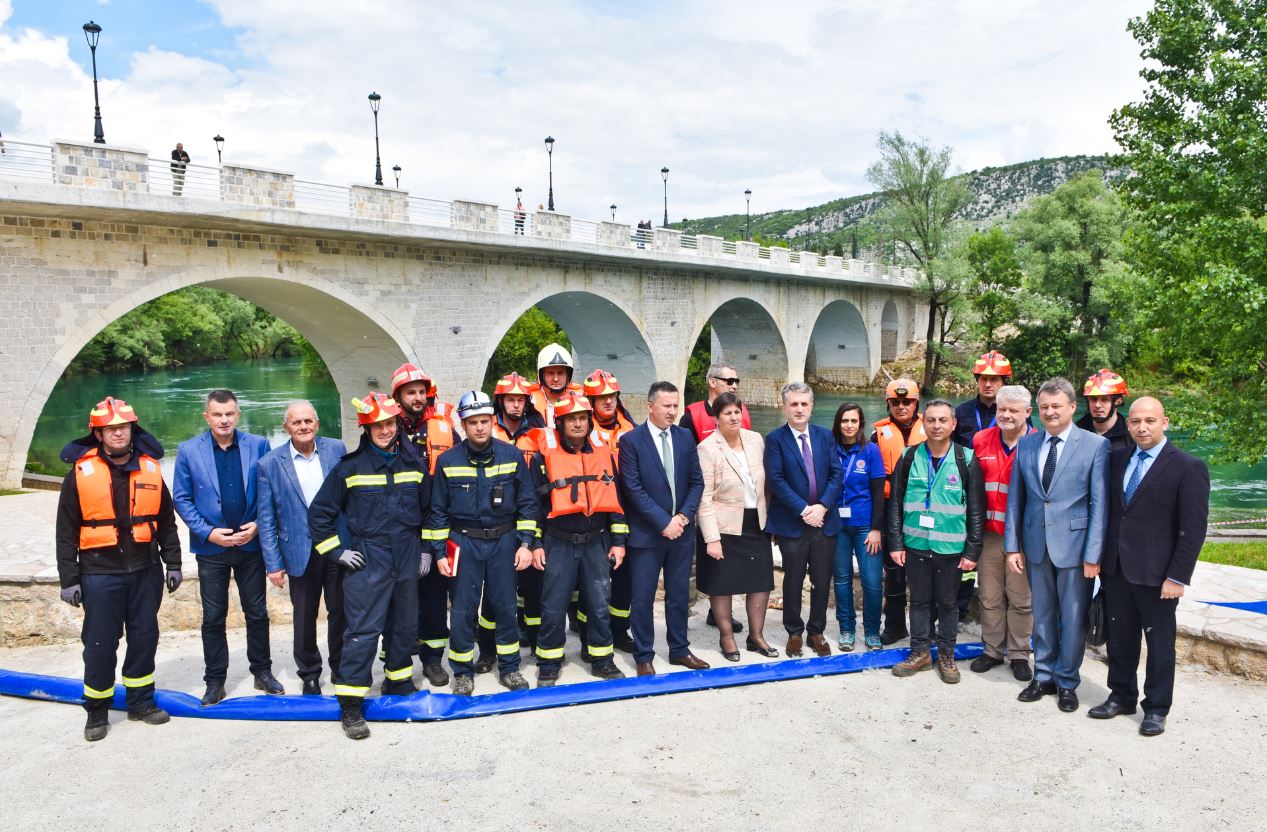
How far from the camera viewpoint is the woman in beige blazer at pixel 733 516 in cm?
461

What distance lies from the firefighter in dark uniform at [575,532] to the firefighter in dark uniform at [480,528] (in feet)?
0.48

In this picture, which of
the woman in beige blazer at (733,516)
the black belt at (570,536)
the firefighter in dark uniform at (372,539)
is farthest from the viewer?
the woman in beige blazer at (733,516)

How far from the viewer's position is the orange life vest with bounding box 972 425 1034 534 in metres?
4.28

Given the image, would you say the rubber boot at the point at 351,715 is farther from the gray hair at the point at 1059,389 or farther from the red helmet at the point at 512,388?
the gray hair at the point at 1059,389

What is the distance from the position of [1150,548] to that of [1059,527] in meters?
0.38

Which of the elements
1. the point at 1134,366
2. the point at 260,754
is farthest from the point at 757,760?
the point at 1134,366

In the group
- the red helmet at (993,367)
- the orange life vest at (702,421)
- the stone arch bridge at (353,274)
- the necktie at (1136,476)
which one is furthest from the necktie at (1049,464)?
the stone arch bridge at (353,274)

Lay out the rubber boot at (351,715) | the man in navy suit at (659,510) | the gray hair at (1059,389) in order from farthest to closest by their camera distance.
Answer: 1. the man in navy suit at (659,510)
2. the gray hair at (1059,389)
3. the rubber boot at (351,715)

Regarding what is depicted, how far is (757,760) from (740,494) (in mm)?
1558

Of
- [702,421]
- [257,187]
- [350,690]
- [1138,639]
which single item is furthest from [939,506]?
[257,187]

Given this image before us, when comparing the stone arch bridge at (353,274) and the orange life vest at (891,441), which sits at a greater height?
the stone arch bridge at (353,274)

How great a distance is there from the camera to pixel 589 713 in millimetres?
3877

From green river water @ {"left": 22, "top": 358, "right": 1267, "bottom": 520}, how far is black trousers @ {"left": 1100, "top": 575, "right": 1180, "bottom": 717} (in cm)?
1177

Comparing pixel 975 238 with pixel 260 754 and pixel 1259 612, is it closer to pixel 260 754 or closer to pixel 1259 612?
pixel 1259 612
